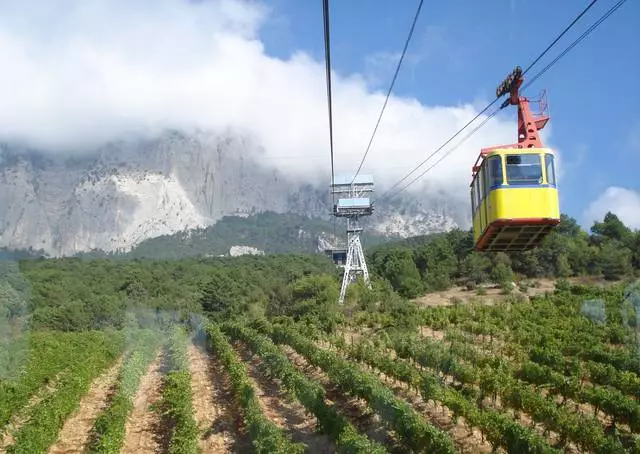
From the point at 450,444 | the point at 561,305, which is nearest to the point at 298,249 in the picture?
the point at 561,305

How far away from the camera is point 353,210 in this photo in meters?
68.5

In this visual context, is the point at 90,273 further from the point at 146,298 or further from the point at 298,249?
the point at 298,249

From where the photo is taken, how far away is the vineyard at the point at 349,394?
53.6 feet

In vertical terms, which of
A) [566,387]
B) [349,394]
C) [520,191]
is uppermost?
[520,191]

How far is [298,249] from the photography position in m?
151

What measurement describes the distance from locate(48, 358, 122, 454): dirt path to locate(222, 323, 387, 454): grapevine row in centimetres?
662

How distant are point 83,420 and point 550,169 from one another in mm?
16904

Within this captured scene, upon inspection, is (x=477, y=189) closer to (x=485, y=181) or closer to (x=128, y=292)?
(x=485, y=181)

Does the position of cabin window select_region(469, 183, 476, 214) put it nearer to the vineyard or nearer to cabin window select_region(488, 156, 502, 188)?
cabin window select_region(488, 156, 502, 188)

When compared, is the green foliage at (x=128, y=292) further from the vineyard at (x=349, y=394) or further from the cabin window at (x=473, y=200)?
the cabin window at (x=473, y=200)

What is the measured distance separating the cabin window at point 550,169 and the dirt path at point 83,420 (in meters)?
14.4

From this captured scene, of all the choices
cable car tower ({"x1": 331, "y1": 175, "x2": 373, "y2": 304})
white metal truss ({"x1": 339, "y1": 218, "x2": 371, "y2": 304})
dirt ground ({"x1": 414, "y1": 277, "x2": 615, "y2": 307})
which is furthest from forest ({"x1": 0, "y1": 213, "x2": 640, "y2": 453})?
cable car tower ({"x1": 331, "y1": 175, "x2": 373, "y2": 304})

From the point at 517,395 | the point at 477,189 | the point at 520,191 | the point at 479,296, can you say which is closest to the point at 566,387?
the point at 517,395

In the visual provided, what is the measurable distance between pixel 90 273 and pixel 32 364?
62229mm
